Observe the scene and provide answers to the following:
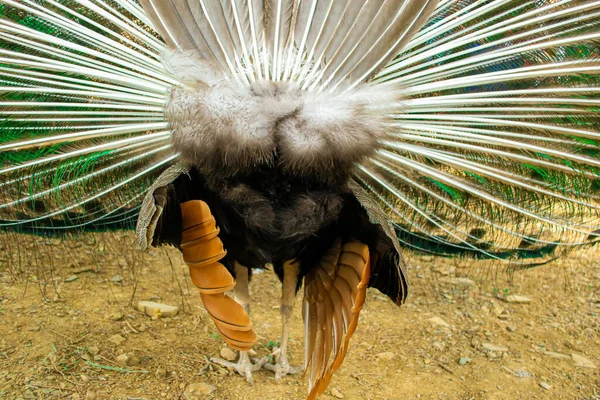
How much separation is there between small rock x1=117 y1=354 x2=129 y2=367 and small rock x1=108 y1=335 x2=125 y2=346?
6.2 inches

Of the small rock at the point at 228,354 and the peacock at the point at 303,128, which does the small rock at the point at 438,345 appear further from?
the small rock at the point at 228,354

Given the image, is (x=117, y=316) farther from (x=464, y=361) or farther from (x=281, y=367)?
(x=464, y=361)

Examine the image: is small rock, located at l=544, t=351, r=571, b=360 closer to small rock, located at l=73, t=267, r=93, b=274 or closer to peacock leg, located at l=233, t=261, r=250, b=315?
peacock leg, located at l=233, t=261, r=250, b=315

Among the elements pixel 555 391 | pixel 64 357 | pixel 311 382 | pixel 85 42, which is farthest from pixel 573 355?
pixel 85 42

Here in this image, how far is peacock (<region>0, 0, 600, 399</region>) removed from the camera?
2021 mm

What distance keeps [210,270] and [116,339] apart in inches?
61.9

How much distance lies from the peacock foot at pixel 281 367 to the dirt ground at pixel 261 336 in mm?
41

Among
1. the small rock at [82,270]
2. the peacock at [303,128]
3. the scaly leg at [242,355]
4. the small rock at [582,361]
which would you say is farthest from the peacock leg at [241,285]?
the small rock at [582,361]

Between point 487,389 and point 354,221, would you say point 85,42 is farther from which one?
point 487,389

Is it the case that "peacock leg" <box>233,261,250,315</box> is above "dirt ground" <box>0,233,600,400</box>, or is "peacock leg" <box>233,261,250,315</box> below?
above

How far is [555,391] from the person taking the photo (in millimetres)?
3180

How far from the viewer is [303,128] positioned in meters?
1.99

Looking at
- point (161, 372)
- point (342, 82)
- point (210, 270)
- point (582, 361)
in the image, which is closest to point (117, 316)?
point (161, 372)

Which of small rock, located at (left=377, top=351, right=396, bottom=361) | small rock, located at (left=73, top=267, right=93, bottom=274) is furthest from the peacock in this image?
small rock, located at (left=73, top=267, right=93, bottom=274)
